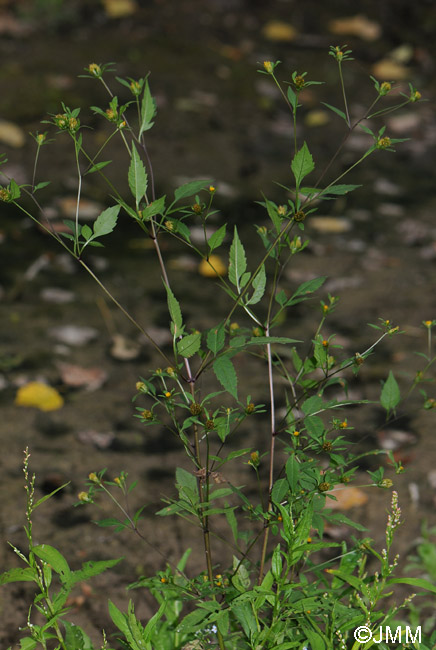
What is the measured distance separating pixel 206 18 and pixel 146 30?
49 cm

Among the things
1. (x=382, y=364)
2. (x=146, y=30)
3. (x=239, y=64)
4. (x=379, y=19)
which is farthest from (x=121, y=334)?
(x=379, y=19)

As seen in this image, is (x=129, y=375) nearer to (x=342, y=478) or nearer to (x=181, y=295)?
(x=181, y=295)

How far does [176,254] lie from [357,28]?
2879 millimetres

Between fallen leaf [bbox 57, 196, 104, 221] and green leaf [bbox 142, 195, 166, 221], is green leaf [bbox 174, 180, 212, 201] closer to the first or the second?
green leaf [bbox 142, 195, 166, 221]

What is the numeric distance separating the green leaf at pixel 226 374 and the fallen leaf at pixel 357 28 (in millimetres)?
4601

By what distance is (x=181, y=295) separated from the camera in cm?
285

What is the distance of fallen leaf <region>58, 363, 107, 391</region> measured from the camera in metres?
2.36

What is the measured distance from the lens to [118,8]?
4.90 m

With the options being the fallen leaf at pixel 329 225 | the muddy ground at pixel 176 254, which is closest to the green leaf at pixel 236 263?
the muddy ground at pixel 176 254

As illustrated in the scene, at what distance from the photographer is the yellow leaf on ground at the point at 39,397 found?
2223 millimetres

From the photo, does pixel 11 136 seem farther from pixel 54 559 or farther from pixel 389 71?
pixel 54 559

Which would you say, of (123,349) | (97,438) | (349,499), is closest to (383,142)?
(349,499)

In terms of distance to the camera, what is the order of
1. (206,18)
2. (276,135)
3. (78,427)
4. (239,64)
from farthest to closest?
1. (206,18)
2. (239,64)
3. (276,135)
4. (78,427)

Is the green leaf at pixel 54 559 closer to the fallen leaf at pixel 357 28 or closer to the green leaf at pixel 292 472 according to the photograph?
the green leaf at pixel 292 472
